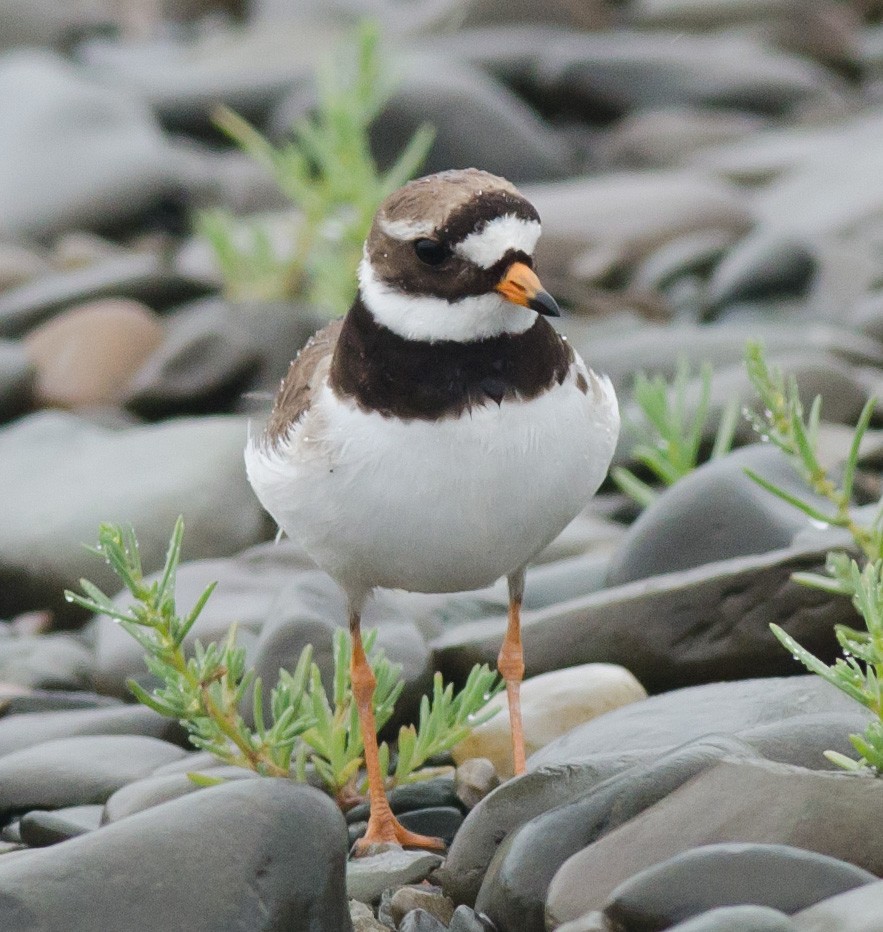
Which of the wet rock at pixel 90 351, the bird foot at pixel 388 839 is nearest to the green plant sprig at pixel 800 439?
the bird foot at pixel 388 839

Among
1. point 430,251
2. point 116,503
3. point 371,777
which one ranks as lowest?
point 116,503

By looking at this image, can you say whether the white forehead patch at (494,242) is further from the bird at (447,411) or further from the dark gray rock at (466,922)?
the dark gray rock at (466,922)

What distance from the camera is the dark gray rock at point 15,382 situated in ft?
29.8

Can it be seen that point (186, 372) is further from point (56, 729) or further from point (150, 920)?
point (150, 920)

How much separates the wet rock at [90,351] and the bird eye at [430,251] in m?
5.23

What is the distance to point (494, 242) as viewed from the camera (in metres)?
4.21

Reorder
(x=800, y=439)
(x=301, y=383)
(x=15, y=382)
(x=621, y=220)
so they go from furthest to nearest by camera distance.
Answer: (x=621, y=220), (x=15, y=382), (x=301, y=383), (x=800, y=439)

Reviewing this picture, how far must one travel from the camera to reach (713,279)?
33.9ft

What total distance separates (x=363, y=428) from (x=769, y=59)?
1167 cm

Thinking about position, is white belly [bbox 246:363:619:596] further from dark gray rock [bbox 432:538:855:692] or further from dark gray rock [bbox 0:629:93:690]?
dark gray rock [bbox 0:629:93:690]

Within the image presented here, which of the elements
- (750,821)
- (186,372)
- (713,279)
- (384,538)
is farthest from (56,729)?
(713,279)

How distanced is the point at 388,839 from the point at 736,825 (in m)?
1.29

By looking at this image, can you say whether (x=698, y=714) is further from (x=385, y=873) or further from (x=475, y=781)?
(x=385, y=873)

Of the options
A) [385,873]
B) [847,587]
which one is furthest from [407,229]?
[385,873]
